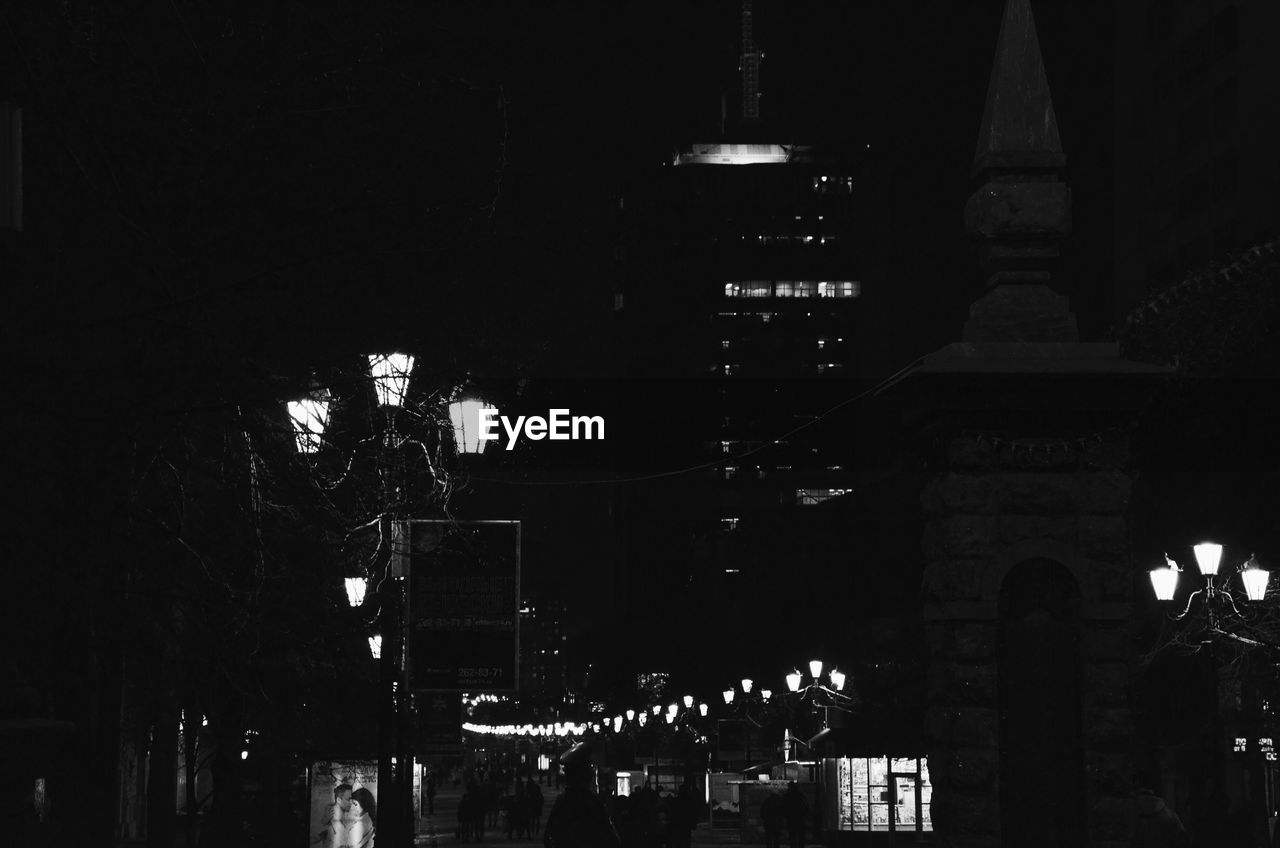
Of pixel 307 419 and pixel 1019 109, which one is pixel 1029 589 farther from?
pixel 307 419

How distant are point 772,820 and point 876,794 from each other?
17.0 feet

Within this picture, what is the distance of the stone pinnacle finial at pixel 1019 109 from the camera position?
41.2ft

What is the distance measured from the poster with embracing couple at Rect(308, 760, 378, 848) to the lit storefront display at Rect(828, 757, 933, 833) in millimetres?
12079

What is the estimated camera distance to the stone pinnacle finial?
495 inches

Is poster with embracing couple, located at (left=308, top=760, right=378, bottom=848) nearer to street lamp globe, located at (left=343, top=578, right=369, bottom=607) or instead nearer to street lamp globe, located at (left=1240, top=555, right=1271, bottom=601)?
street lamp globe, located at (left=343, top=578, right=369, bottom=607)

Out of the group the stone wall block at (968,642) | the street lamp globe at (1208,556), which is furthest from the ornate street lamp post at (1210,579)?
the stone wall block at (968,642)

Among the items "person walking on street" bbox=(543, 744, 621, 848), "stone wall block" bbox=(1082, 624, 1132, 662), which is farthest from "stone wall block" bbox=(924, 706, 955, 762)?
"person walking on street" bbox=(543, 744, 621, 848)

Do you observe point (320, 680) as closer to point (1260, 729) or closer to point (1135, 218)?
point (1260, 729)

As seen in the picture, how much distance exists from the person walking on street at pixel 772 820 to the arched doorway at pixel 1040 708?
32718mm

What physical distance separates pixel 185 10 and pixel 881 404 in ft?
18.5

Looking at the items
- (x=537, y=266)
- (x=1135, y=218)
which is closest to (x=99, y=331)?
(x=537, y=266)

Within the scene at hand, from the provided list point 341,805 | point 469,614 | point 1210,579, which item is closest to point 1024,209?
point 469,614

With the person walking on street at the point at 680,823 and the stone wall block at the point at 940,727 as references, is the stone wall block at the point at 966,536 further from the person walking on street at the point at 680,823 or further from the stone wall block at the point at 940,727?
the person walking on street at the point at 680,823

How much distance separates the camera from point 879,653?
4900cm
